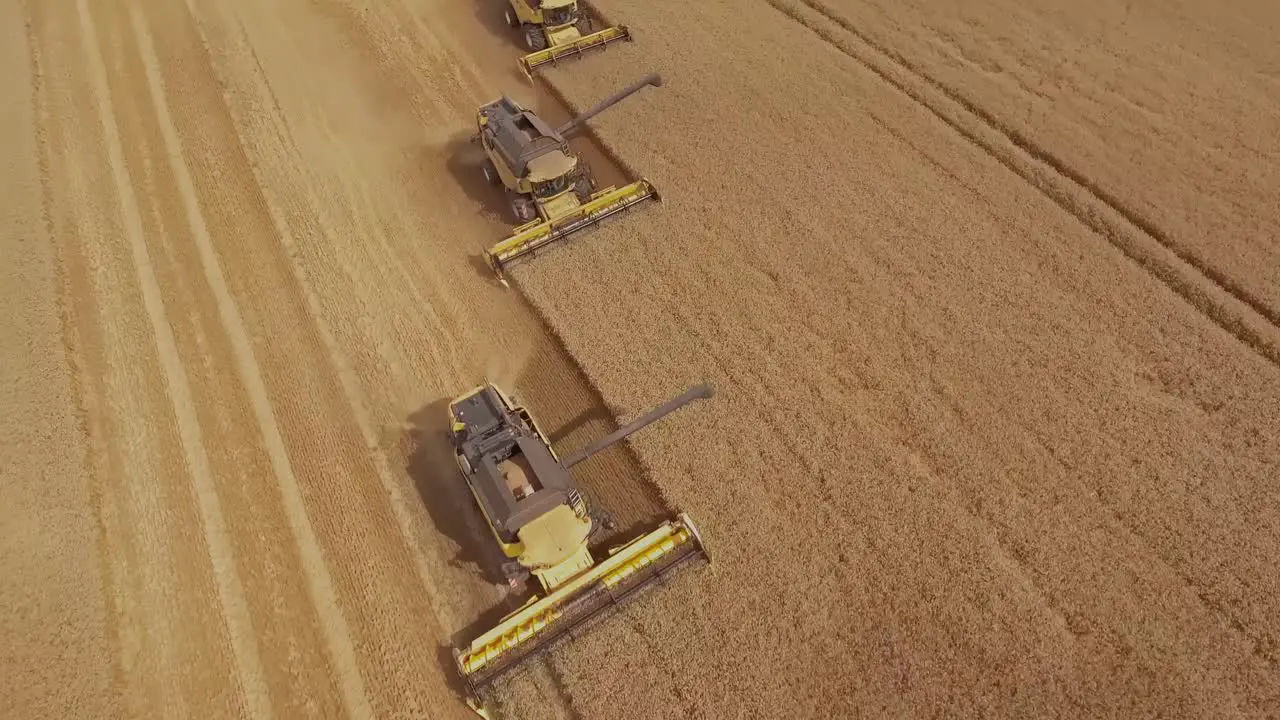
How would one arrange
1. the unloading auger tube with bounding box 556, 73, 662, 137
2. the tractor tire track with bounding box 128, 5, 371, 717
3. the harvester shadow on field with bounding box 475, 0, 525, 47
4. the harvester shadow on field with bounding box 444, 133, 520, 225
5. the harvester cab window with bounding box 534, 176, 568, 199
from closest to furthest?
1. the tractor tire track with bounding box 128, 5, 371, 717
2. the harvester cab window with bounding box 534, 176, 568, 199
3. the harvester shadow on field with bounding box 444, 133, 520, 225
4. the unloading auger tube with bounding box 556, 73, 662, 137
5. the harvester shadow on field with bounding box 475, 0, 525, 47

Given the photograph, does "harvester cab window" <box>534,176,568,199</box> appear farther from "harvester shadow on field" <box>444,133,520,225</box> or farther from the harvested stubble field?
the harvested stubble field

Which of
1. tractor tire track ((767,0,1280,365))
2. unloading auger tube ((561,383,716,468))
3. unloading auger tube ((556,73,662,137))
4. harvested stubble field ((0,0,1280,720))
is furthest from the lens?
unloading auger tube ((556,73,662,137))

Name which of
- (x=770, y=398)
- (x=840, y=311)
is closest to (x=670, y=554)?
(x=770, y=398)

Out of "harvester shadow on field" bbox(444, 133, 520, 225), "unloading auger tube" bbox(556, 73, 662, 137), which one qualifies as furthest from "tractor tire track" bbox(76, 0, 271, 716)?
"unloading auger tube" bbox(556, 73, 662, 137)

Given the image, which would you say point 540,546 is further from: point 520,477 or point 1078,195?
point 1078,195

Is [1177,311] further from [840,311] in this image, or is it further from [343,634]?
[343,634]
